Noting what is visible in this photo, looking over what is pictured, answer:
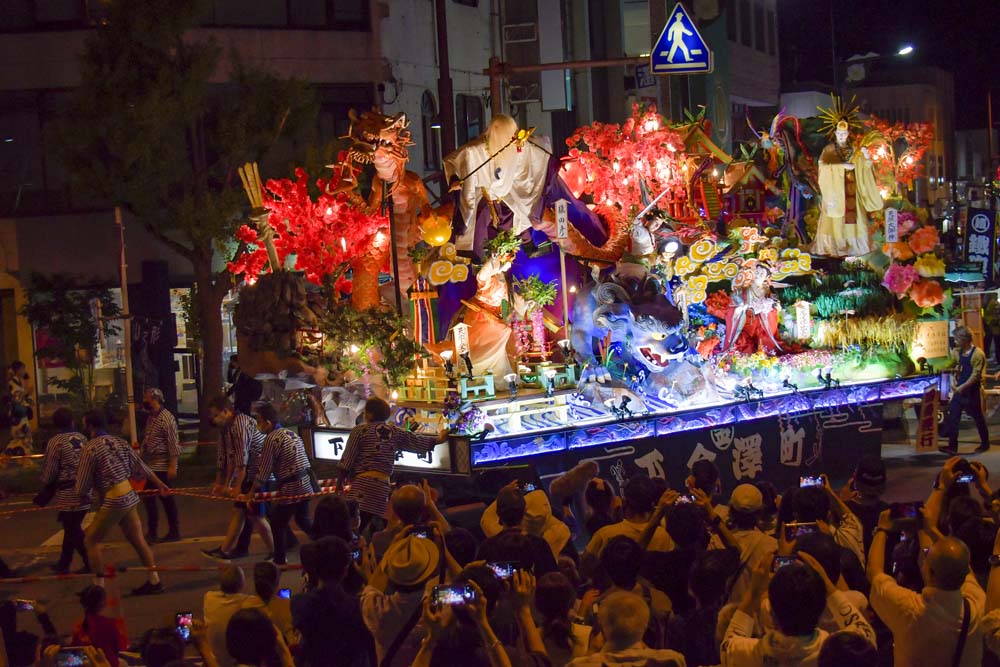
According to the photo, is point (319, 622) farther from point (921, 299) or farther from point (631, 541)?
point (921, 299)

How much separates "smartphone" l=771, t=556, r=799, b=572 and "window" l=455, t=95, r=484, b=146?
19.8 m

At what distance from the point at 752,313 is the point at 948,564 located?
35.4 feet

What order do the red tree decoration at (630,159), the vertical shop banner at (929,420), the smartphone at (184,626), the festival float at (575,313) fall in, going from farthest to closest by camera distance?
the vertical shop banner at (929,420)
the red tree decoration at (630,159)
the festival float at (575,313)
the smartphone at (184,626)

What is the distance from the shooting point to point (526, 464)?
12312mm

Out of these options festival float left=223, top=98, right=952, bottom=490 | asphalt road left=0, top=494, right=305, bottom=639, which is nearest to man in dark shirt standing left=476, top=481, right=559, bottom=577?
asphalt road left=0, top=494, right=305, bottom=639

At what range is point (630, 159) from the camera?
1602cm

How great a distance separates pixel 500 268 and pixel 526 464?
9.13ft

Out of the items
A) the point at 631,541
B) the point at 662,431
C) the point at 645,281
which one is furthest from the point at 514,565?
the point at 645,281

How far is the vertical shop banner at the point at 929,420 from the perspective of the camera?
16125 millimetres

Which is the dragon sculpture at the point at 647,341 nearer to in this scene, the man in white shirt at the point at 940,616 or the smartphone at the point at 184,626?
the man in white shirt at the point at 940,616

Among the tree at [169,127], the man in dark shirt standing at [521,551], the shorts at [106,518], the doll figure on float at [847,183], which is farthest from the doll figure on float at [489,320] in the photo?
the man in dark shirt standing at [521,551]

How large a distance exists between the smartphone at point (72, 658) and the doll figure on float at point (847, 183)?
48.4 ft

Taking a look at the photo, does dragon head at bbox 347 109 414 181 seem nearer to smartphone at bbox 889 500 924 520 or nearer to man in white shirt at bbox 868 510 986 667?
smartphone at bbox 889 500 924 520

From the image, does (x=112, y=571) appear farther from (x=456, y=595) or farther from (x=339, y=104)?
(x=339, y=104)
